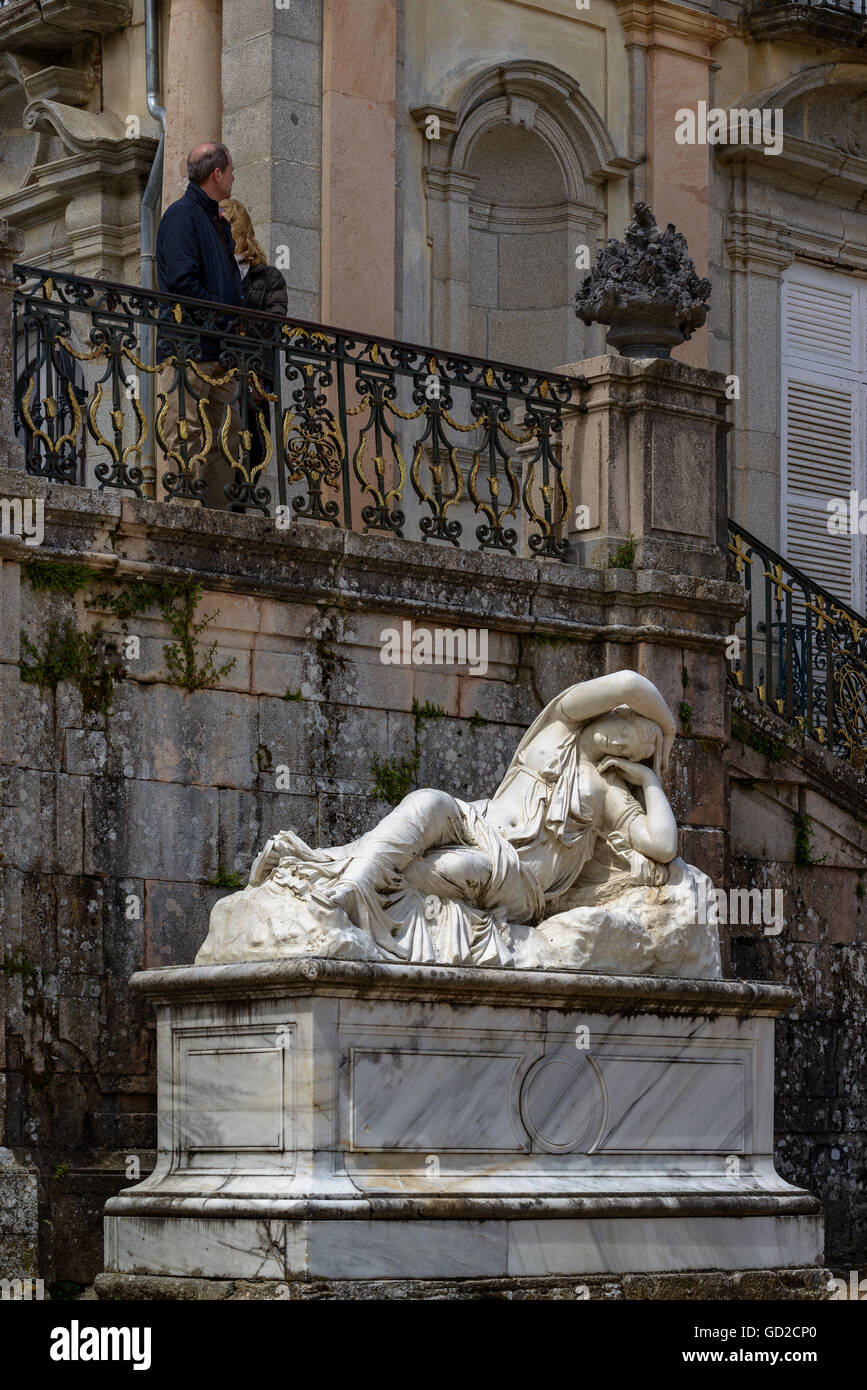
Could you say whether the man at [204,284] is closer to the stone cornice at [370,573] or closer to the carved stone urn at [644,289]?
the stone cornice at [370,573]

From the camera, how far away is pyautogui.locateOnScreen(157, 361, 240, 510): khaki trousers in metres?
11.3

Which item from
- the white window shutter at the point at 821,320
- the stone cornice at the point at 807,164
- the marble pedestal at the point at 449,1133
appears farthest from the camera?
the white window shutter at the point at 821,320

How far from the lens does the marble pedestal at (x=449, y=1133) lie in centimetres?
921

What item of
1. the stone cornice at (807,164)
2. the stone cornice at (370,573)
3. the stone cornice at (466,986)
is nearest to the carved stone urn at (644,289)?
the stone cornice at (370,573)

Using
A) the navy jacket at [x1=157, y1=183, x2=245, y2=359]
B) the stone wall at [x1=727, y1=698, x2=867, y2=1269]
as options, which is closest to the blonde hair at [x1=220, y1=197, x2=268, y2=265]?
the navy jacket at [x1=157, y1=183, x2=245, y2=359]

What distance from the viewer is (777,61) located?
17625mm

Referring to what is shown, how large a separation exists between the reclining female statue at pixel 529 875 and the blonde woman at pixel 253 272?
2792 millimetres

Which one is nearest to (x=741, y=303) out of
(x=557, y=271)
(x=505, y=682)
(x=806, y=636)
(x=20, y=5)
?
(x=557, y=271)

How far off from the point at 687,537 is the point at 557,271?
4454mm

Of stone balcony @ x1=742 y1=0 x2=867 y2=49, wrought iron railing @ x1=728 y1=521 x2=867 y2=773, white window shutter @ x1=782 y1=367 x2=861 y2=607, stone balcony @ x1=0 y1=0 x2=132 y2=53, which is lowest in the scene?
wrought iron railing @ x1=728 y1=521 x2=867 y2=773

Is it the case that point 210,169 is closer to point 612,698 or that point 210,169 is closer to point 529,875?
point 612,698

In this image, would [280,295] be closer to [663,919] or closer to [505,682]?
[505,682]

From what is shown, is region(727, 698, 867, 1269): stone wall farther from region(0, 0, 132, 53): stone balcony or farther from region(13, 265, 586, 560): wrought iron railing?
region(0, 0, 132, 53): stone balcony

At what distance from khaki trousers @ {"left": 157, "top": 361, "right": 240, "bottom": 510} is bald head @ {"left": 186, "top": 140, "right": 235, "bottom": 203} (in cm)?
90
